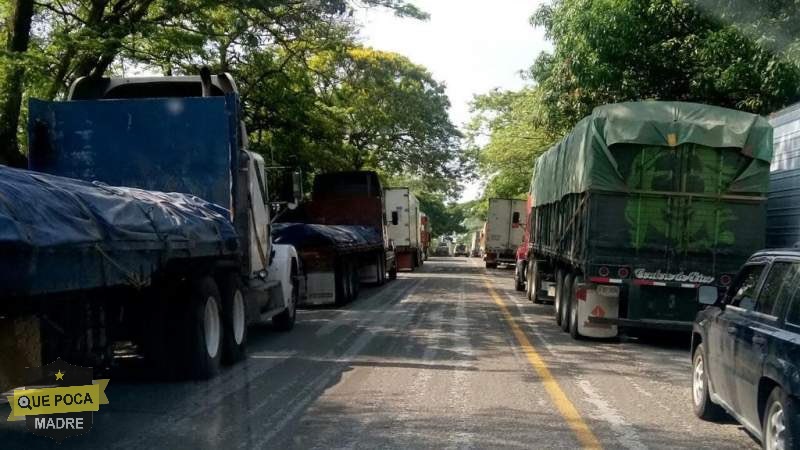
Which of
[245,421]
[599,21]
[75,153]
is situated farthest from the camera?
[599,21]

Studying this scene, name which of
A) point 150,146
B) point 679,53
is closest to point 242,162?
point 150,146

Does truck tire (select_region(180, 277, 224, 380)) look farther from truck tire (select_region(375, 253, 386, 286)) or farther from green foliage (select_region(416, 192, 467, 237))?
green foliage (select_region(416, 192, 467, 237))

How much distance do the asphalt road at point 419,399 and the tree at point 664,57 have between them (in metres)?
5.89

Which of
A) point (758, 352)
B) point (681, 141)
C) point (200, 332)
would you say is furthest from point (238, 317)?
point (681, 141)

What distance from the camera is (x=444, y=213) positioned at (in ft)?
309

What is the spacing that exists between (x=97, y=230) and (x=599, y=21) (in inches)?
496

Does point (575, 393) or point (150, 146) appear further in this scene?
point (150, 146)

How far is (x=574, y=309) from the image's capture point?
12.6 meters

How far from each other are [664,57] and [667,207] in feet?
20.6

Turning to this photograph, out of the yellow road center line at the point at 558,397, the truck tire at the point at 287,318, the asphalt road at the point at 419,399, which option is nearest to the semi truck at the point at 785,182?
the asphalt road at the point at 419,399

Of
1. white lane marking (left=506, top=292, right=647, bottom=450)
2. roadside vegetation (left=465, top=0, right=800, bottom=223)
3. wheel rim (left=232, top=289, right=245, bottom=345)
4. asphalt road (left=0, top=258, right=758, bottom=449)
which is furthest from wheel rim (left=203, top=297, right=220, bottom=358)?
roadside vegetation (left=465, top=0, right=800, bottom=223)

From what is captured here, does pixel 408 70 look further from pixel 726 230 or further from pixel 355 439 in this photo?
pixel 355 439

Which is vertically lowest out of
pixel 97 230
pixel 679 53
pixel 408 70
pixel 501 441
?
pixel 501 441

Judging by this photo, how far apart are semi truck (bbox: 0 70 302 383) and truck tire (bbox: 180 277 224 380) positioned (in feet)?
0.05
